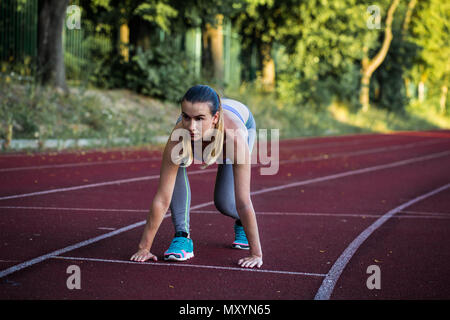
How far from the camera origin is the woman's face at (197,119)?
481 cm

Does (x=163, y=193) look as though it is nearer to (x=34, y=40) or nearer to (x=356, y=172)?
(x=356, y=172)

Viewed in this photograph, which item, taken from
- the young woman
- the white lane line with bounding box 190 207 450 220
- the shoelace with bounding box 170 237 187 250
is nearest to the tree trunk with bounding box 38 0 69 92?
the white lane line with bounding box 190 207 450 220

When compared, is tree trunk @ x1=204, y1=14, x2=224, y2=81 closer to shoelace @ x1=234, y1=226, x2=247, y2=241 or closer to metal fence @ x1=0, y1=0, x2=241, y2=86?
metal fence @ x1=0, y1=0, x2=241, y2=86

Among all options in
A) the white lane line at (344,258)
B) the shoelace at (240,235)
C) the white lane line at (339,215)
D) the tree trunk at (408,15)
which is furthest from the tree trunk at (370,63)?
the shoelace at (240,235)

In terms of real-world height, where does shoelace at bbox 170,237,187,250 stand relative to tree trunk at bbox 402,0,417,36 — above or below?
below

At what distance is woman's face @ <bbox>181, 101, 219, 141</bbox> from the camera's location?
4809 millimetres

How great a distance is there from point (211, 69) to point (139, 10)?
5207 millimetres

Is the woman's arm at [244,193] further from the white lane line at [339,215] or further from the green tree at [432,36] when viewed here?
the green tree at [432,36]

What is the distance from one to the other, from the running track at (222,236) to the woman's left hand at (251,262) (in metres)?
0.05

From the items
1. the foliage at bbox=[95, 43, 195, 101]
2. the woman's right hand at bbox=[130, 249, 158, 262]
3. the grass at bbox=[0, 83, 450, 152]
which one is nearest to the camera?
the woman's right hand at bbox=[130, 249, 158, 262]

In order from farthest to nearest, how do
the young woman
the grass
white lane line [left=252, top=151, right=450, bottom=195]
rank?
1. the grass
2. white lane line [left=252, top=151, right=450, bottom=195]
3. the young woman

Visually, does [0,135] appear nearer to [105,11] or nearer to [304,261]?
[105,11]

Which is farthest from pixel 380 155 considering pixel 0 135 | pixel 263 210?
pixel 263 210

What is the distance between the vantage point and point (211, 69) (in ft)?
84.8
